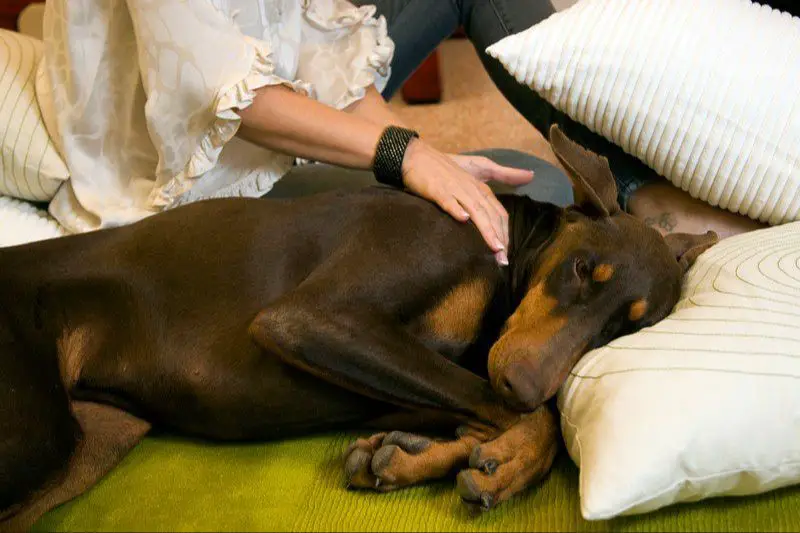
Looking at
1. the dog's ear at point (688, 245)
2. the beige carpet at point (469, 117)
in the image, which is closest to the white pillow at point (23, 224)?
the dog's ear at point (688, 245)

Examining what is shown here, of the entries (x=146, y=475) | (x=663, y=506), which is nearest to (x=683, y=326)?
(x=663, y=506)

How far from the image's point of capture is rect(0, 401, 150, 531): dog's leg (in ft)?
5.37

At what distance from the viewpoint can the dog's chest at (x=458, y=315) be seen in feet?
5.75

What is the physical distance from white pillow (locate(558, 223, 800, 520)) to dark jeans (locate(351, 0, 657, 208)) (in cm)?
115

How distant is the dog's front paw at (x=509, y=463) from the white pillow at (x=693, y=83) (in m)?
0.89

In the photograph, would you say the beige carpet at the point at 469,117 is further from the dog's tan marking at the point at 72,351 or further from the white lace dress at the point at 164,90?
the dog's tan marking at the point at 72,351

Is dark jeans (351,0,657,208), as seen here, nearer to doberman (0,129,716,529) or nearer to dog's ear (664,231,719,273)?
dog's ear (664,231,719,273)

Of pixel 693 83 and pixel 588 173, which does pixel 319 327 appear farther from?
pixel 693 83

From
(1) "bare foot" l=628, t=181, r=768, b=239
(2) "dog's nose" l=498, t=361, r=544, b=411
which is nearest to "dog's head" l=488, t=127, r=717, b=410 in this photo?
(2) "dog's nose" l=498, t=361, r=544, b=411

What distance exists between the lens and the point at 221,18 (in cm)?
202

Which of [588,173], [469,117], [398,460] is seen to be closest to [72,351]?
[398,460]

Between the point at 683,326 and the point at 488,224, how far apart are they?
544 mm

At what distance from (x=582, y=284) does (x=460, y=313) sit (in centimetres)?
28

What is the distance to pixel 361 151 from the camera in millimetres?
2107
